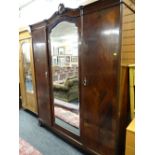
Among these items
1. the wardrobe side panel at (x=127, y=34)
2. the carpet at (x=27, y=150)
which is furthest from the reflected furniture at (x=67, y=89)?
the carpet at (x=27, y=150)

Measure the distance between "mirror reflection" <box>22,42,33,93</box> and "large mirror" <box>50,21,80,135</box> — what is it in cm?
112

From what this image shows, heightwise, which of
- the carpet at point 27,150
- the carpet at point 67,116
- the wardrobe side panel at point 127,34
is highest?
the wardrobe side panel at point 127,34

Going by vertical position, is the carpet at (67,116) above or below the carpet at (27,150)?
above

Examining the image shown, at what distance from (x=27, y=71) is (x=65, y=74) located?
153cm

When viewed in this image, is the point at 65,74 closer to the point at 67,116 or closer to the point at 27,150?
the point at 67,116

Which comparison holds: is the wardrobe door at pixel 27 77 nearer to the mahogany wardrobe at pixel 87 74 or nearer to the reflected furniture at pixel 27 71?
the reflected furniture at pixel 27 71

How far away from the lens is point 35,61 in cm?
285

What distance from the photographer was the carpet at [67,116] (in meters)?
2.29

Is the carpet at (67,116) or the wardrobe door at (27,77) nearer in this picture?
the carpet at (67,116)

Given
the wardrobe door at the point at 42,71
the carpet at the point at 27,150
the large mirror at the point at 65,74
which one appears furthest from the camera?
the wardrobe door at the point at 42,71

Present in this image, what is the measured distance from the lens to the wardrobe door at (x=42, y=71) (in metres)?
2.54

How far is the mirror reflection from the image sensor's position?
3360 millimetres

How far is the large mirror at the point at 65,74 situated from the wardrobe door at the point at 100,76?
0.23m

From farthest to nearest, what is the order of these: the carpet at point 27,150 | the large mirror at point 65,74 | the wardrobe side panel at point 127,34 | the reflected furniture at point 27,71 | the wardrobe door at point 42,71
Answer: the reflected furniture at point 27,71 < the wardrobe door at point 42,71 < the carpet at point 27,150 < the large mirror at point 65,74 < the wardrobe side panel at point 127,34
